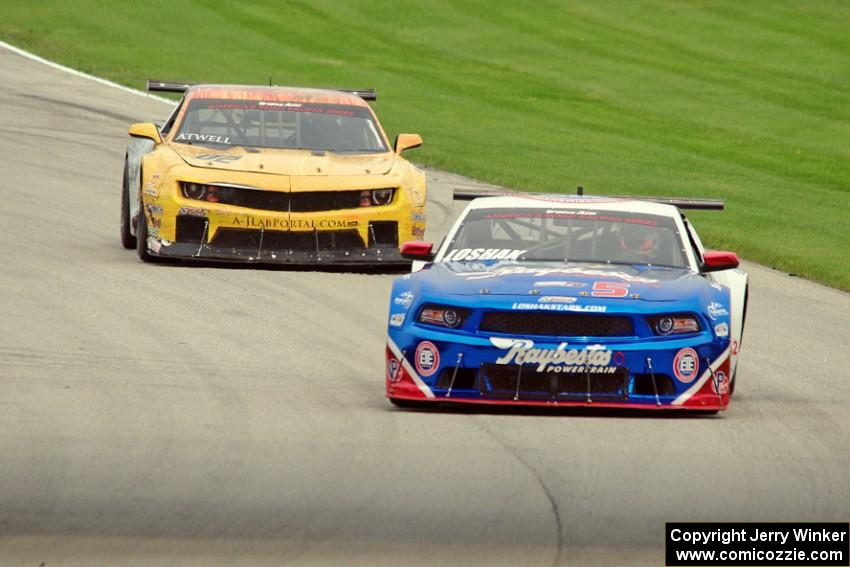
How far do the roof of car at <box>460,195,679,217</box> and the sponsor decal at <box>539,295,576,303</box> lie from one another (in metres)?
1.55

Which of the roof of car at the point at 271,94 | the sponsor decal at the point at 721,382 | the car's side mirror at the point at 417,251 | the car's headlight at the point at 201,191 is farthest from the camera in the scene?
the roof of car at the point at 271,94

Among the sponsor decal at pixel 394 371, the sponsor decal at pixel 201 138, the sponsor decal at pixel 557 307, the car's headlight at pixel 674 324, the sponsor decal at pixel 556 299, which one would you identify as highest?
the sponsor decal at pixel 556 299

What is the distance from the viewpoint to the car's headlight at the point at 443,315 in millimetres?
9805

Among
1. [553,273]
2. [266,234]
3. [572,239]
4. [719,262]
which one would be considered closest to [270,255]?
[266,234]

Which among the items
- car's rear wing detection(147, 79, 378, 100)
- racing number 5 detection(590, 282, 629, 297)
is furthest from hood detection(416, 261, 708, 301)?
car's rear wing detection(147, 79, 378, 100)

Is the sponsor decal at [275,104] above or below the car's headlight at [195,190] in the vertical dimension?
above

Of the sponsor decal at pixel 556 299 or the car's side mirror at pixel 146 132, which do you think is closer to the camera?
the sponsor decal at pixel 556 299

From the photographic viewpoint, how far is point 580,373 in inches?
378

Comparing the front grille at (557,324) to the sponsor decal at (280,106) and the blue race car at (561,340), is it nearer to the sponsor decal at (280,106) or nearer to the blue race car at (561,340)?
the blue race car at (561,340)

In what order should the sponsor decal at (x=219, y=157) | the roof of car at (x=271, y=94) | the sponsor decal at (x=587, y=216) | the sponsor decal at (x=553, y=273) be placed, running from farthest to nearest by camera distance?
1. the roof of car at (x=271, y=94)
2. the sponsor decal at (x=219, y=157)
3. the sponsor decal at (x=587, y=216)
4. the sponsor decal at (x=553, y=273)

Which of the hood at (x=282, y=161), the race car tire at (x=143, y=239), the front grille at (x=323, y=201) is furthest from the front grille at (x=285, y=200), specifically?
the race car tire at (x=143, y=239)

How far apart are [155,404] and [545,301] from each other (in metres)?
2.05

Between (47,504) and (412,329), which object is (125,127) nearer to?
(412,329)

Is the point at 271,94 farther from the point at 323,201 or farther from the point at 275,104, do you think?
the point at 323,201
